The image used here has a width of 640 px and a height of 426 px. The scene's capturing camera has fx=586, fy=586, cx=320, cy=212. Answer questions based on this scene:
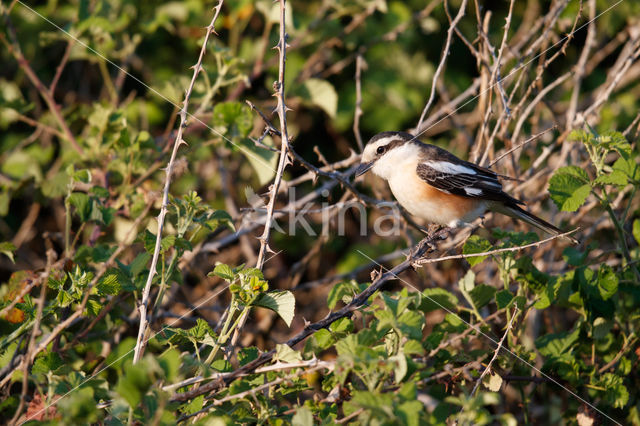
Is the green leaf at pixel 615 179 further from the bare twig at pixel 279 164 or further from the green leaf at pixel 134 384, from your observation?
the green leaf at pixel 134 384

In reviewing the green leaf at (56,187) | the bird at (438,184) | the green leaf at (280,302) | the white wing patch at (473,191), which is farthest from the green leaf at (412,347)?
the green leaf at (56,187)

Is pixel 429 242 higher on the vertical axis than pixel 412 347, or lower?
lower

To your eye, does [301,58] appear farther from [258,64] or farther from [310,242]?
[310,242]

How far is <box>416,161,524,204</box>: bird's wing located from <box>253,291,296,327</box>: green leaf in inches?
89.3

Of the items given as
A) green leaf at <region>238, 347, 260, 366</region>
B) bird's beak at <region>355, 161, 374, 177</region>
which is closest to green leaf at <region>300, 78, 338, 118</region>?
bird's beak at <region>355, 161, 374, 177</region>

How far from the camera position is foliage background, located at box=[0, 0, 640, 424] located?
2844 millimetres

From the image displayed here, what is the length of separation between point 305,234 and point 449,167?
7.23 feet

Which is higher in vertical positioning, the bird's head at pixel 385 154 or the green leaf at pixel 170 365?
the green leaf at pixel 170 365

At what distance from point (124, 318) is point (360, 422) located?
226 cm

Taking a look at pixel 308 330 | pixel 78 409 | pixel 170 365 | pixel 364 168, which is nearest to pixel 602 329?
pixel 308 330

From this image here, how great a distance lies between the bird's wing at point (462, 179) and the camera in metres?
4.71

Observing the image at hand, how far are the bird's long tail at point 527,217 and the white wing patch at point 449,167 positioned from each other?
40 centimetres

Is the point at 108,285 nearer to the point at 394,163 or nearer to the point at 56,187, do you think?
the point at 56,187

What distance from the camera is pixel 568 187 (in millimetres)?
3617
